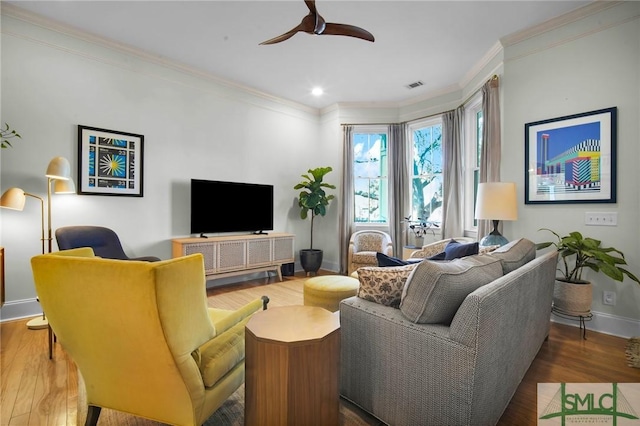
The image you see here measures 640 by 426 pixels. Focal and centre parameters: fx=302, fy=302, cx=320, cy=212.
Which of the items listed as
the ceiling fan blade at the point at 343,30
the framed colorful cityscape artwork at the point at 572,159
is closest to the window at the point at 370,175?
the framed colorful cityscape artwork at the point at 572,159

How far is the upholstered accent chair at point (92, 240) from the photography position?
273cm

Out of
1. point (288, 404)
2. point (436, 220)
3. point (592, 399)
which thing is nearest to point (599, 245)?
point (592, 399)

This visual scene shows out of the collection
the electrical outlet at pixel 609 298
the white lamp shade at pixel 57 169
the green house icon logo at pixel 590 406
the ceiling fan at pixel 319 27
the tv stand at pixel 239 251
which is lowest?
the green house icon logo at pixel 590 406

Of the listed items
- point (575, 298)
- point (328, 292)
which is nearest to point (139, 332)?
point (328, 292)

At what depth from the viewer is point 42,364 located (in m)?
2.14

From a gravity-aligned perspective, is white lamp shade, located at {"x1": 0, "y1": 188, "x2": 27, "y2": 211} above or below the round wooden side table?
above

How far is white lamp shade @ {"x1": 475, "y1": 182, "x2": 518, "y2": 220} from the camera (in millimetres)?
3000

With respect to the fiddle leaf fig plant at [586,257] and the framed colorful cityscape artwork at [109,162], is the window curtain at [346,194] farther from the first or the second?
the framed colorful cityscape artwork at [109,162]

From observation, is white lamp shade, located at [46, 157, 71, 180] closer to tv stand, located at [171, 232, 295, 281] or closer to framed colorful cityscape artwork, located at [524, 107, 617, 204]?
tv stand, located at [171, 232, 295, 281]

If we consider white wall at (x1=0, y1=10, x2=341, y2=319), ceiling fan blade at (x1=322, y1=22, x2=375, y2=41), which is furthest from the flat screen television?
ceiling fan blade at (x1=322, y1=22, x2=375, y2=41)

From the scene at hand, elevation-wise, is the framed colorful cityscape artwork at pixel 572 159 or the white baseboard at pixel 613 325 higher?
the framed colorful cityscape artwork at pixel 572 159

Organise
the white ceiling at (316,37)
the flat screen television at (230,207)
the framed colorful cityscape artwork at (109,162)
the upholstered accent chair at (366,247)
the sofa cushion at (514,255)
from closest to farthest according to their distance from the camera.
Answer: the sofa cushion at (514,255)
the white ceiling at (316,37)
the framed colorful cityscape artwork at (109,162)
the flat screen television at (230,207)
the upholstered accent chair at (366,247)

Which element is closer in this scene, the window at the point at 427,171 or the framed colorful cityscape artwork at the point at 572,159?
the framed colorful cityscape artwork at the point at 572,159

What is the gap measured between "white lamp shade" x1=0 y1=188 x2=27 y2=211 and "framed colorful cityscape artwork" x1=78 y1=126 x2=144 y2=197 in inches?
28.2
